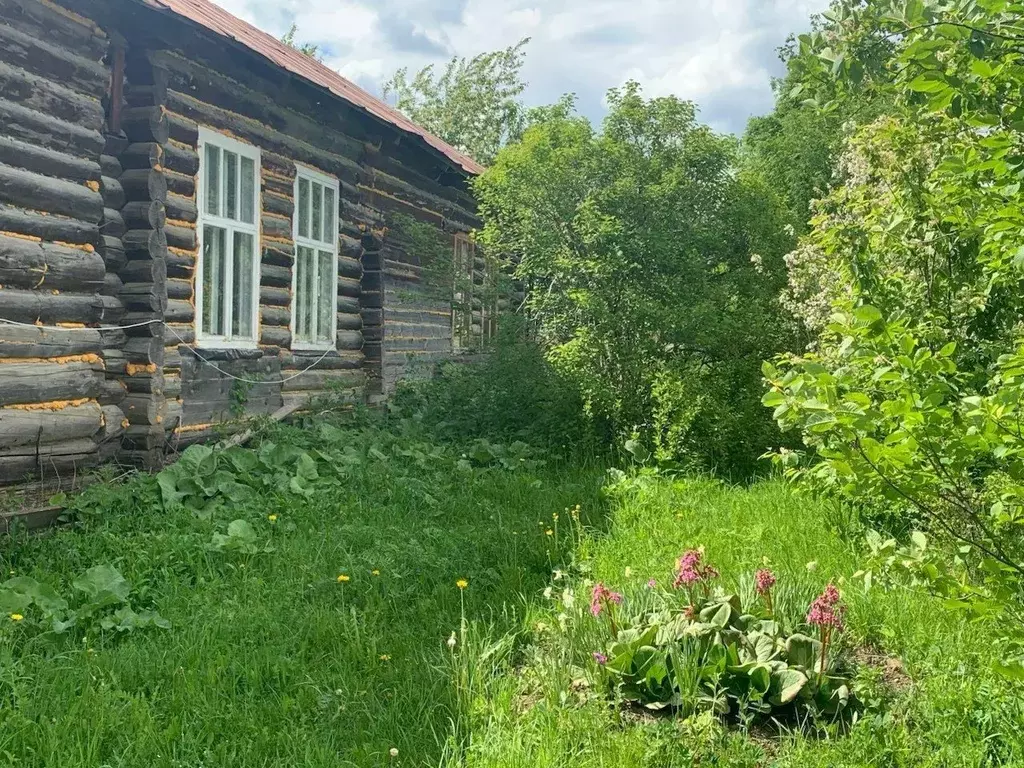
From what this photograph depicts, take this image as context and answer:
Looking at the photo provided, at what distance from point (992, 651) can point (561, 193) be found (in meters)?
6.81

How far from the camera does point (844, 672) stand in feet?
11.7

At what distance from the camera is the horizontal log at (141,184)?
675 cm

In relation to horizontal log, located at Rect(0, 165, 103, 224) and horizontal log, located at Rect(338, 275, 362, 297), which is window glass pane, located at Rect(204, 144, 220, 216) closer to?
horizontal log, located at Rect(0, 165, 103, 224)

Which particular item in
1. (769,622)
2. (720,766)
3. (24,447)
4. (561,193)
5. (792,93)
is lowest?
(720,766)

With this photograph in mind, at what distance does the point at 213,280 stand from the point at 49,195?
2041mm

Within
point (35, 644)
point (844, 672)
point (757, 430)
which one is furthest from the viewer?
point (757, 430)

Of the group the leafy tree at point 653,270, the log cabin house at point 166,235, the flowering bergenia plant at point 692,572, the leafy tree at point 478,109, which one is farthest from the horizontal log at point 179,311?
the leafy tree at point 478,109

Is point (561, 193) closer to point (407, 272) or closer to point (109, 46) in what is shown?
point (407, 272)

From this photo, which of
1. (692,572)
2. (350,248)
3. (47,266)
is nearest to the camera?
(692,572)

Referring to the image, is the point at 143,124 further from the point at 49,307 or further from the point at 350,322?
the point at 350,322

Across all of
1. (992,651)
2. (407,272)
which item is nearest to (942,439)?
(992,651)

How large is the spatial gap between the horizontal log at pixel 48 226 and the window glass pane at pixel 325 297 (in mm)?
3611

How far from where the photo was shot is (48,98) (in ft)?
19.7

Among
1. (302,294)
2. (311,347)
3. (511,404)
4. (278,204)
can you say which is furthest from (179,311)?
(511,404)
